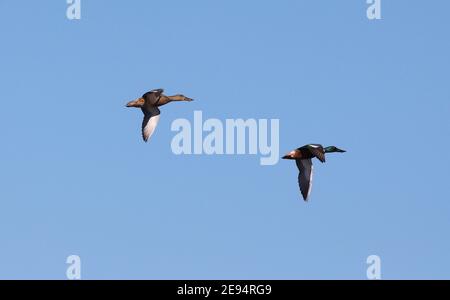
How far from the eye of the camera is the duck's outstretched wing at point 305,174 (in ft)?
176

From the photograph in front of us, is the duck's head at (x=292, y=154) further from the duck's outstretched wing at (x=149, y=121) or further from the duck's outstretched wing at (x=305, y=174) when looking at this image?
the duck's outstretched wing at (x=149, y=121)

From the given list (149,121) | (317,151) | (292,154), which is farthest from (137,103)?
(317,151)

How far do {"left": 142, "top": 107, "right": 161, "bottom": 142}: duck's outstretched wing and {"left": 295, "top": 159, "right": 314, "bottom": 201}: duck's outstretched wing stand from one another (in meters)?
6.76

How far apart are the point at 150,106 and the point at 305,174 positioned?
7797mm

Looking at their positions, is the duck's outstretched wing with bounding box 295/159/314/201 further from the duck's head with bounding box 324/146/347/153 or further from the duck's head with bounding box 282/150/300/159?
the duck's head with bounding box 324/146/347/153

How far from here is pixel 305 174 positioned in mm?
53938

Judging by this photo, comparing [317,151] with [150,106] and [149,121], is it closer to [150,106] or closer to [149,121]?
[149,121]

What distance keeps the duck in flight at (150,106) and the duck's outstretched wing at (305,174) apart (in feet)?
22.3

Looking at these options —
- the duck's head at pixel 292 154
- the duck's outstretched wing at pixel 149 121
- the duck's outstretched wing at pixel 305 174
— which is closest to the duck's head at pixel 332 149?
the duck's outstretched wing at pixel 305 174
